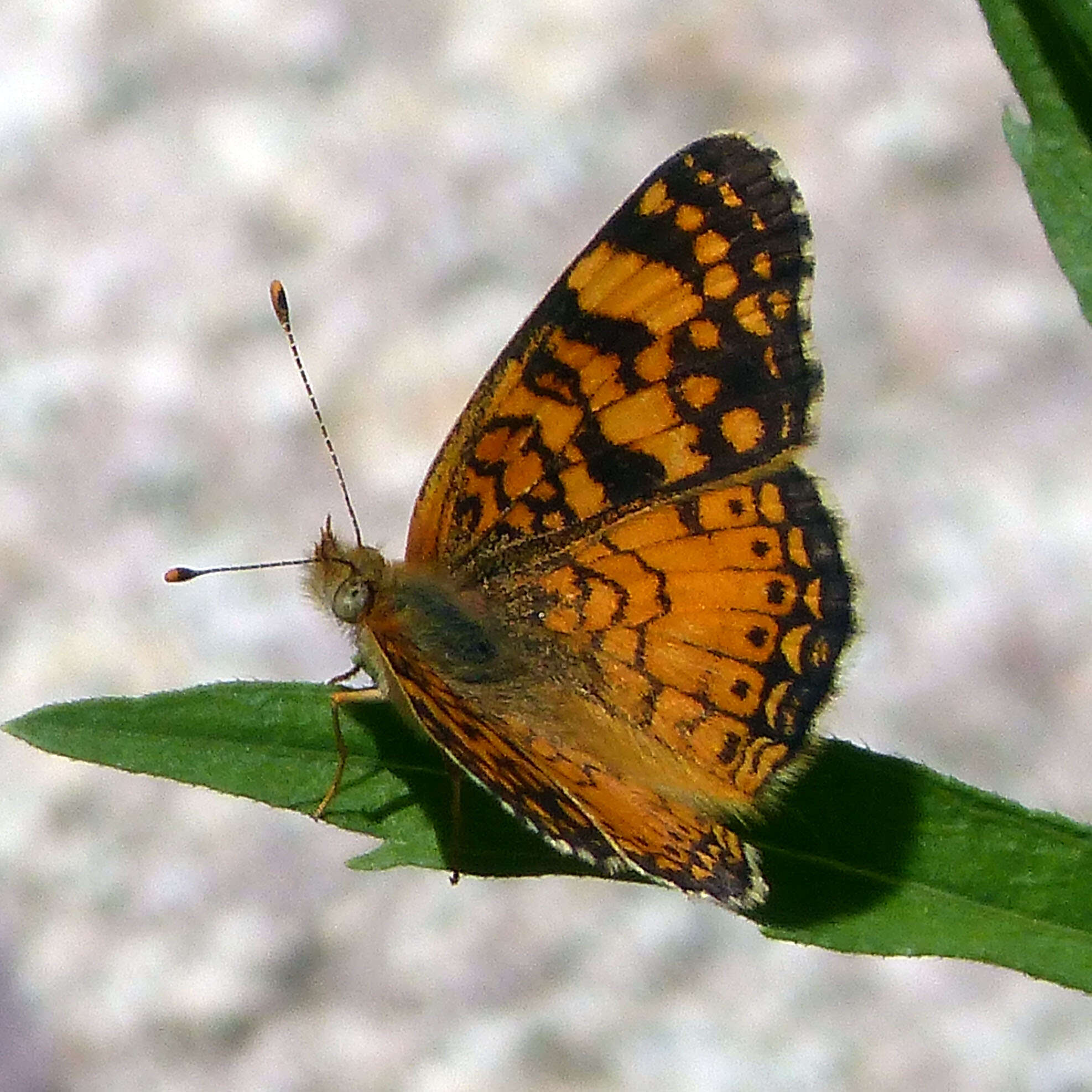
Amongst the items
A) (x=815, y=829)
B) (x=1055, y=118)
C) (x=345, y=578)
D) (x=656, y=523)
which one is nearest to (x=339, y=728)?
(x=345, y=578)

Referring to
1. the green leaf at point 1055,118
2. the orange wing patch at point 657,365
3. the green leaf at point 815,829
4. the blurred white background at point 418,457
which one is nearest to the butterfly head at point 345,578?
the orange wing patch at point 657,365

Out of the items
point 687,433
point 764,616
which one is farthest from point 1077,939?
point 687,433

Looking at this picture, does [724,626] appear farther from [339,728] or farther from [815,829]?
[339,728]

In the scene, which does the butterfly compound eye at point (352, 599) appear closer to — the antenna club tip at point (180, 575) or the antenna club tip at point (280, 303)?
the antenna club tip at point (180, 575)

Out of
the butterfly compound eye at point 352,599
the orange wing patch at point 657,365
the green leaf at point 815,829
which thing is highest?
the orange wing patch at point 657,365

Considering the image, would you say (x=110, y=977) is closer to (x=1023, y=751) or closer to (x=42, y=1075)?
(x=42, y=1075)

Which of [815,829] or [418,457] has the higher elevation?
[418,457]
